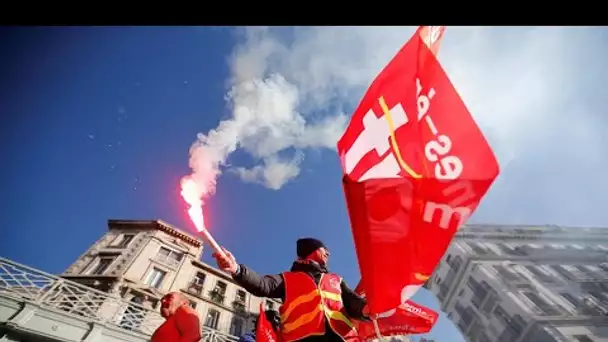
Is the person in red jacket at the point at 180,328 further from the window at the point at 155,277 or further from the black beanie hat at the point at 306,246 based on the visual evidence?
the window at the point at 155,277

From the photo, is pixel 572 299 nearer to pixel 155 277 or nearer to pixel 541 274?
pixel 541 274

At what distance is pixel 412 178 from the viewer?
289 centimetres

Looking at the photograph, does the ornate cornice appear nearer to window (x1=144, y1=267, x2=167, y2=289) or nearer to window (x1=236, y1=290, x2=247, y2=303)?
window (x1=144, y1=267, x2=167, y2=289)

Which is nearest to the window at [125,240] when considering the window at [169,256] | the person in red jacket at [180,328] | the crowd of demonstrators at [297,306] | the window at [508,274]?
the window at [169,256]

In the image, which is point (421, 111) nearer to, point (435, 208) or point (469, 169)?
point (469, 169)

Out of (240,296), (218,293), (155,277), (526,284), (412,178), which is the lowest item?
(412,178)

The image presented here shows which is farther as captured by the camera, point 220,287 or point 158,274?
point 220,287

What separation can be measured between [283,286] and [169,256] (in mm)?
29697

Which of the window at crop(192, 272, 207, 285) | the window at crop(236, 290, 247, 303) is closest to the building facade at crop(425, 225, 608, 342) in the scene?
the window at crop(236, 290, 247, 303)

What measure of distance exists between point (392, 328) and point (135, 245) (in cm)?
3070

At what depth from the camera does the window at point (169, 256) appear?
2873cm

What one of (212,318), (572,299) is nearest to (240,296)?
(212,318)
